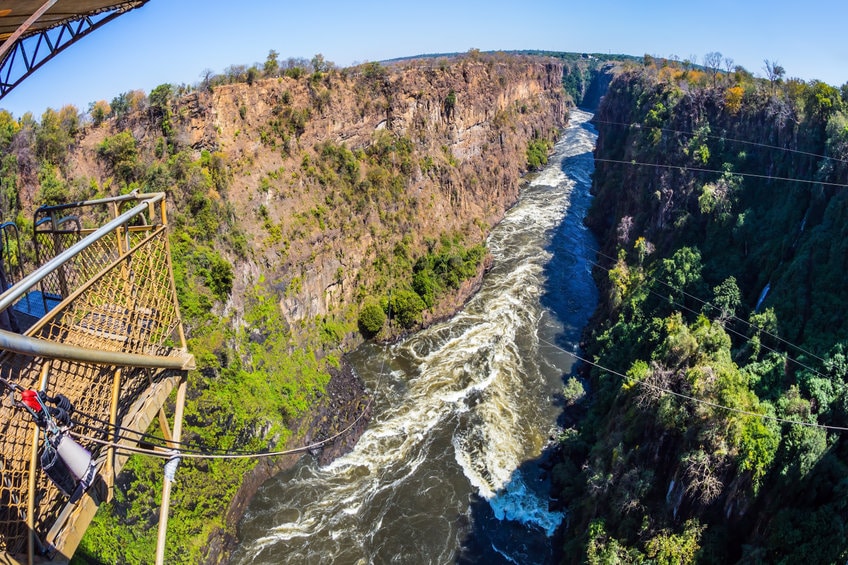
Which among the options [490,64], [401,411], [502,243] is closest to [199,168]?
[401,411]

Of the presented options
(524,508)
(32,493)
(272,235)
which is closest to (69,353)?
(32,493)

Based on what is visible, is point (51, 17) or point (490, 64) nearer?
point (51, 17)

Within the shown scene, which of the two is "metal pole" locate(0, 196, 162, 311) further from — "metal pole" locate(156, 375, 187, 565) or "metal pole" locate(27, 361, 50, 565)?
"metal pole" locate(156, 375, 187, 565)

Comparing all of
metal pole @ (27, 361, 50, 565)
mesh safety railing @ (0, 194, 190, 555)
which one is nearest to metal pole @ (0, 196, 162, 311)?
mesh safety railing @ (0, 194, 190, 555)

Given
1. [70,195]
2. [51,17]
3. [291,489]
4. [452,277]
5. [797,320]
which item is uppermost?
[51,17]

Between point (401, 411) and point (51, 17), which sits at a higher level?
point (51, 17)

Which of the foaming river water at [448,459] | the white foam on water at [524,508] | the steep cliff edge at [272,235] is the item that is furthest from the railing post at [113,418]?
the white foam on water at [524,508]

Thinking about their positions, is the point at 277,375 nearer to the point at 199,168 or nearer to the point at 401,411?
the point at 401,411
